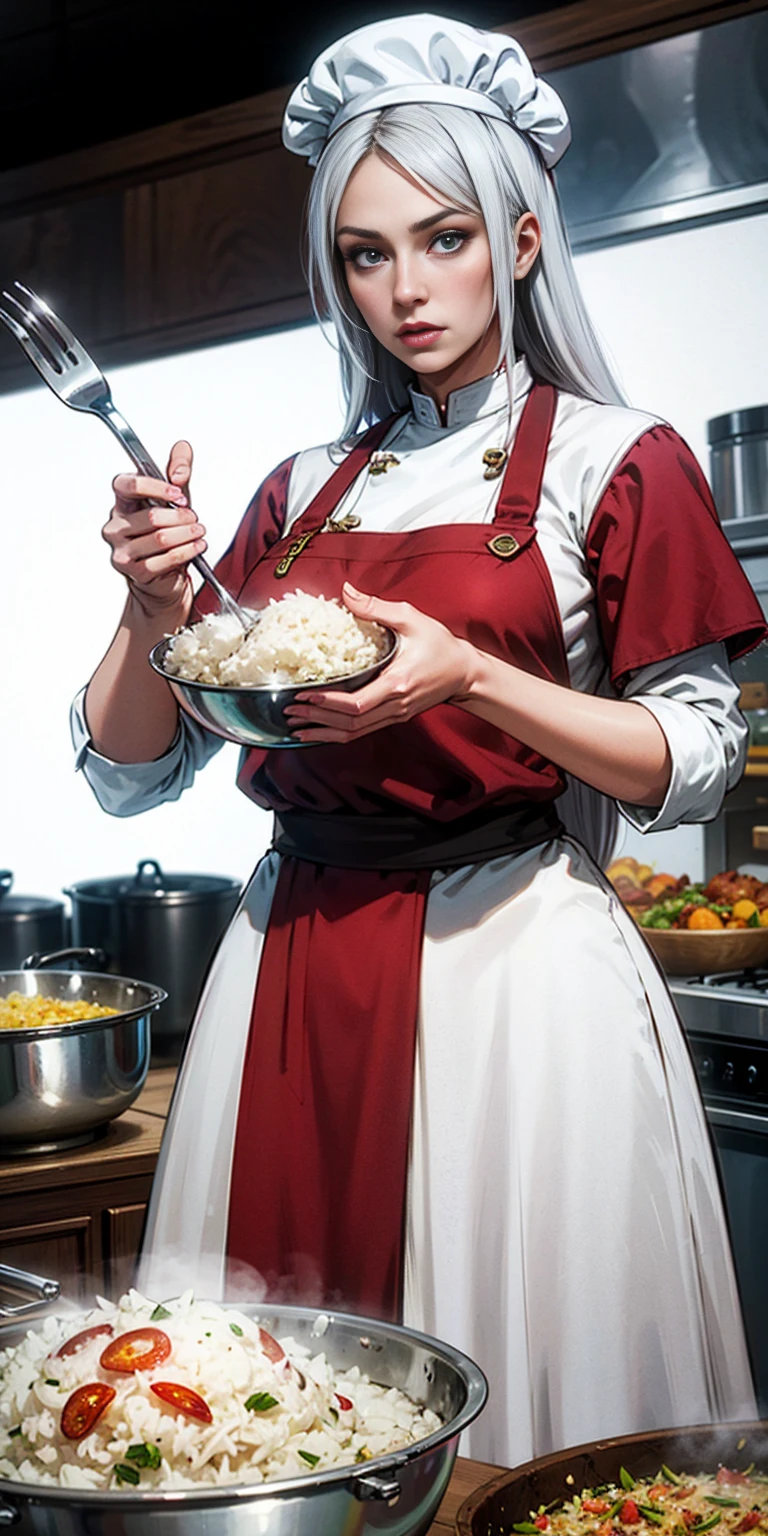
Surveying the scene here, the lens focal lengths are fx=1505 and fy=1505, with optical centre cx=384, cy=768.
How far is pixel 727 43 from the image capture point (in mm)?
2064

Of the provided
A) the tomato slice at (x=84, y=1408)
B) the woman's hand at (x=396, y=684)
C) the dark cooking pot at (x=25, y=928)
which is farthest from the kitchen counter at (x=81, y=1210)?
the tomato slice at (x=84, y=1408)

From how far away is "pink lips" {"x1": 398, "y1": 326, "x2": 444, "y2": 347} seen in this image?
1.52m

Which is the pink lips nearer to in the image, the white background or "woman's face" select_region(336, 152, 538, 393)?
"woman's face" select_region(336, 152, 538, 393)

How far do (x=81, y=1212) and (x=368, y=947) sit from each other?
2.65 feet

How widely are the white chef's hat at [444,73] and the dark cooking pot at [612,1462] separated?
120 cm

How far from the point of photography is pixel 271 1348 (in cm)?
89

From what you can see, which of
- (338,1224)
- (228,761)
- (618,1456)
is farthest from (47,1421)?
(228,761)

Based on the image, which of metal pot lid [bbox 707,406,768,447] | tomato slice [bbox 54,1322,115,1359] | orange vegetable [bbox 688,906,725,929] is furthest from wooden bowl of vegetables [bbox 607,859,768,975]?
tomato slice [bbox 54,1322,115,1359]

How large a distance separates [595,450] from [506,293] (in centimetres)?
21

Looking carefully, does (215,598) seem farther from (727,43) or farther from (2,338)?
(2,338)

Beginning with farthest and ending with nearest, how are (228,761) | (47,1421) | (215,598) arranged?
(228,761)
(215,598)
(47,1421)

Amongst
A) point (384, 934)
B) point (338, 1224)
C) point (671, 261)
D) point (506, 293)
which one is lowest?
point (338, 1224)

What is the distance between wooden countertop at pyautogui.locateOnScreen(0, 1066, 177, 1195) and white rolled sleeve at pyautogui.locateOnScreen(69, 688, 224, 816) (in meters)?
0.57

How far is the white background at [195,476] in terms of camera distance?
205 cm
